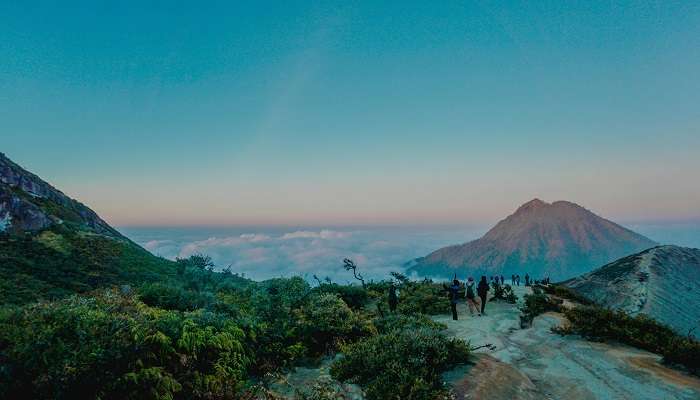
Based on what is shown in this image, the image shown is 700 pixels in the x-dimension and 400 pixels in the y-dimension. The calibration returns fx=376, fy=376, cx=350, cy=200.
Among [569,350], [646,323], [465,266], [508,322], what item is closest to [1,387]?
[569,350]

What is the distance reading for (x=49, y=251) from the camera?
33.6 m

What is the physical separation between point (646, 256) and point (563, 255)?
178 m

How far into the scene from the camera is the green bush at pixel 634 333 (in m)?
10.7

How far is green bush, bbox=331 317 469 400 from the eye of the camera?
7.95m

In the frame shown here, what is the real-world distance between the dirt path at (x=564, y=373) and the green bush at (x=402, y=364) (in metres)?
0.51

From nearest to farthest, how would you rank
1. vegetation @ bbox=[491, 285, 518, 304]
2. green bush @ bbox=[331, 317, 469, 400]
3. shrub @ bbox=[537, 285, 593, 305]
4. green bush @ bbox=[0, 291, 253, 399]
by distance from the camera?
green bush @ bbox=[0, 291, 253, 399] → green bush @ bbox=[331, 317, 469, 400] → vegetation @ bbox=[491, 285, 518, 304] → shrub @ bbox=[537, 285, 593, 305]

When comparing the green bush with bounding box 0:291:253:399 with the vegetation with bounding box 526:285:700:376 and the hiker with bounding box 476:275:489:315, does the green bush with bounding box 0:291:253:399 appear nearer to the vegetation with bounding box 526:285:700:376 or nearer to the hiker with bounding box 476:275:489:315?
the vegetation with bounding box 526:285:700:376

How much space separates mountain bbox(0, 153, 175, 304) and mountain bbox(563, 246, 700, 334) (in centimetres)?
3926

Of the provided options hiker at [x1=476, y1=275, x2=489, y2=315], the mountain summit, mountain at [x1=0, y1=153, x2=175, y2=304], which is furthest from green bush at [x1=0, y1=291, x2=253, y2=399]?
the mountain summit

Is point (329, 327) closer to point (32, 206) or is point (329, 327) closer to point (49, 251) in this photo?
point (49, 251)

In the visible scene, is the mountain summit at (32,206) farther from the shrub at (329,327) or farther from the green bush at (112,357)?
the shrub at (329,327)

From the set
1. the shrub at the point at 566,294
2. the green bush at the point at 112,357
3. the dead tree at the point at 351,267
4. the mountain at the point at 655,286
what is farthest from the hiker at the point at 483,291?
the mountain at the point at 655,286

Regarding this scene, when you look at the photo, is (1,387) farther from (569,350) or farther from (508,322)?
(508,322)

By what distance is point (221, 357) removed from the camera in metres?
9.20
